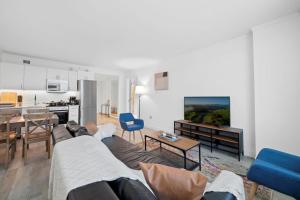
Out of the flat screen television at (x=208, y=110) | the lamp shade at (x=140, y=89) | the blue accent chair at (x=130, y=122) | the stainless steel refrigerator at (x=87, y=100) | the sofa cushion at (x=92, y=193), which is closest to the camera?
the sofa cushion at (x=92, y=193)

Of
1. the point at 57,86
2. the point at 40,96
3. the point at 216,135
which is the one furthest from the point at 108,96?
the point at 216,135

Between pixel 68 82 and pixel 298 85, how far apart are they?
602 centimetres

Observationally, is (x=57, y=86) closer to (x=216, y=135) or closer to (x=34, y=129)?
(x=34, y=129)

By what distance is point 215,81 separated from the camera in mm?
3225

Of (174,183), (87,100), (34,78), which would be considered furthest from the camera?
(87,100)

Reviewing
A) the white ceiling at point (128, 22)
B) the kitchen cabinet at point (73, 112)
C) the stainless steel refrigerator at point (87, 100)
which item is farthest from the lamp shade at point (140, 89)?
the kitchen cabinet at point (73, 112)

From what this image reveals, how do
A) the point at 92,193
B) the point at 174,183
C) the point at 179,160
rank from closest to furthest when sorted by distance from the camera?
the point at 92,193 < the point at 174,183 < the point at 179,160

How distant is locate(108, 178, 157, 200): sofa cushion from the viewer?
0.65 metres

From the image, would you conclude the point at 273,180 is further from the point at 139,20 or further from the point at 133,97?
the point at 133,97

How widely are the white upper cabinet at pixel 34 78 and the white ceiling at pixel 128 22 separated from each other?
0.76m

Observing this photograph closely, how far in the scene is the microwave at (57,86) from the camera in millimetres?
4418

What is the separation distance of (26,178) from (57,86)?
3.42 m

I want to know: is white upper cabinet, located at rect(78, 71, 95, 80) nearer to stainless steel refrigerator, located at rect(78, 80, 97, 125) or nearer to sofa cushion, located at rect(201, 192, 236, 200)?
stainless steel refrigerator, located at rect(78, 80, 97, 125)

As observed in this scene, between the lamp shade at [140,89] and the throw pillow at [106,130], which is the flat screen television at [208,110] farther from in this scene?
the lamp shade at [140,89]
